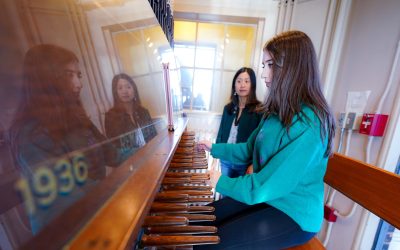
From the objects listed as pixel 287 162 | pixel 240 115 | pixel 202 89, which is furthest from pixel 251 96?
pixel 287 162

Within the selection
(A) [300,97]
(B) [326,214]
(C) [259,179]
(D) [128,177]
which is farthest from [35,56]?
(B) [326,214]

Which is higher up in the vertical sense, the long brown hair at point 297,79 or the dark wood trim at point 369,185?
the long brown hair at point 297,79

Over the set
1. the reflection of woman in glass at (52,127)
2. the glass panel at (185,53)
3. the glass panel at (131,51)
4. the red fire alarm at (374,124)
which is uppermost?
the glass panel at (185,53)

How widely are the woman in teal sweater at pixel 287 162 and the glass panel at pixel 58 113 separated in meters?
0.45

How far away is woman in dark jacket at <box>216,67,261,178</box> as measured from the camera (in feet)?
5.28

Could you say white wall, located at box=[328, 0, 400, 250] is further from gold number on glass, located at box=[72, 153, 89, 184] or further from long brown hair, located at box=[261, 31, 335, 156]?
gold number on glass, located at box=[72, 153, 89, 184]

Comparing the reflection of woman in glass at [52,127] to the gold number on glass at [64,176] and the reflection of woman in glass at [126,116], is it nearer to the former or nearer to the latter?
the gold number on glass at [64,176]

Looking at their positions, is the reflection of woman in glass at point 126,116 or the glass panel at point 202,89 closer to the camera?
the reflection of woman in glass at point 126,116

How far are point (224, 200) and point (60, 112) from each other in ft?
2.82

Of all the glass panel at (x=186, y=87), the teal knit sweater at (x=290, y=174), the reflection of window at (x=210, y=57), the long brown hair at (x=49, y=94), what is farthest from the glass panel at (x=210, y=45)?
the long brown hair at (x=49, y=94)

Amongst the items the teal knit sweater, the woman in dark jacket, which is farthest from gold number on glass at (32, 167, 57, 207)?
the woman in dark jacket

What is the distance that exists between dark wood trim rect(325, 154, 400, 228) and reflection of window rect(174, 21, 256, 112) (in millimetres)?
1512

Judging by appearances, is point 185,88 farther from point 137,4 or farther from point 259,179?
point 259,179

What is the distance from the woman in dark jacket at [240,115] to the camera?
161 cm
